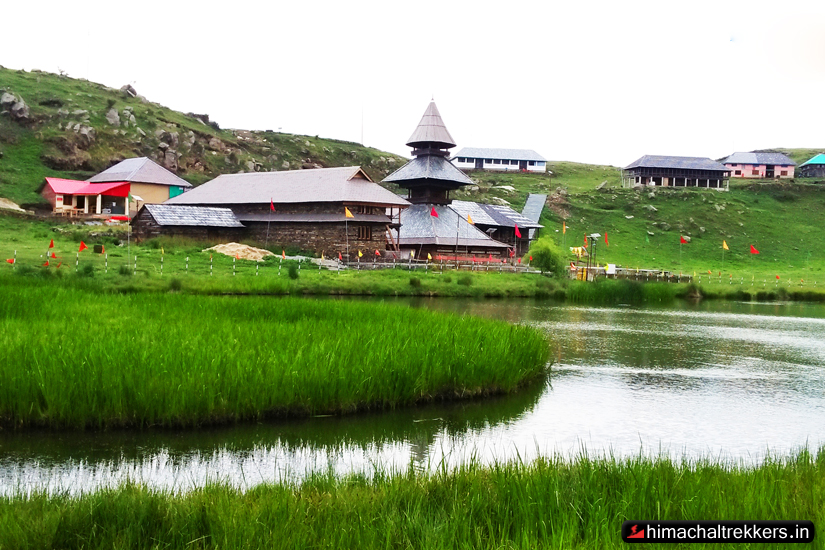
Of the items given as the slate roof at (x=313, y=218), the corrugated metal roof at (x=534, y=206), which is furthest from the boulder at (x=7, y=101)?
the corrugated metal roof at (x=534, y=206)

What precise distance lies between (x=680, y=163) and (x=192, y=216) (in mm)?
80363

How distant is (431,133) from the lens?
6681 cm

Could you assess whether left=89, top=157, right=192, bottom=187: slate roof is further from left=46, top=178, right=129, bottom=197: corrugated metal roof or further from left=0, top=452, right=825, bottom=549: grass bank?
left=0, top=452, right=825, bottom=549: grass bank

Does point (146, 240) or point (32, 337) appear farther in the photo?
point (146, 240)

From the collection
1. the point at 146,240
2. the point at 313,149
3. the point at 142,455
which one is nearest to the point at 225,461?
the point at 142,455

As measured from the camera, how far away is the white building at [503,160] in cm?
12720

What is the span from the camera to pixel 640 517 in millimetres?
7035

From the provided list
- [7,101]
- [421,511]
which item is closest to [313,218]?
[7,101]

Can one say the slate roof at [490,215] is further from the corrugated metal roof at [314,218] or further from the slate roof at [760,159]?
the slate roof at [760,159]

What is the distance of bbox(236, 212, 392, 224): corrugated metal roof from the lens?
57.2 m

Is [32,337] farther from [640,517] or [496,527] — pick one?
[640,517]

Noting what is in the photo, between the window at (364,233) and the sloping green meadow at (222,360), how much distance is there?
123 feet

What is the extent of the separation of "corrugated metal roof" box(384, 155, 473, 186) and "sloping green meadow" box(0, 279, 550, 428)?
44.9 metres

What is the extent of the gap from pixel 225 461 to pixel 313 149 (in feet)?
361
